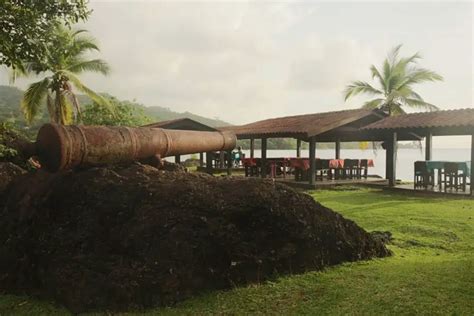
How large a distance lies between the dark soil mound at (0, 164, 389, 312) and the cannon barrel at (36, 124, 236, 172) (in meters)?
0.22

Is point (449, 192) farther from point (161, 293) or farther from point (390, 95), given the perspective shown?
point (390, 95)

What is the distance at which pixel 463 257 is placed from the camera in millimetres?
5504

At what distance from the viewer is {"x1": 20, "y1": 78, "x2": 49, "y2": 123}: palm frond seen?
1861 centimetres

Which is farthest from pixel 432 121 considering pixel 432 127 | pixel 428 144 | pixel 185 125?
pixel 185 125

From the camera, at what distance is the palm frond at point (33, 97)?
733 inches

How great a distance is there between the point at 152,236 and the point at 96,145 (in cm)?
170

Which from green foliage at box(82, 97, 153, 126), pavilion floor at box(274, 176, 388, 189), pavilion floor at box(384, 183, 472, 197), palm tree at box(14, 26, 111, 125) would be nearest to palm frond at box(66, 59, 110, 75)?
palm tree at box(14, 26, 111, 125)

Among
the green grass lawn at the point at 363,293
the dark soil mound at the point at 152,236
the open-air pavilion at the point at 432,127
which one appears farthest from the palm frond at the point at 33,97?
the green grass lawn at the point at 363,293

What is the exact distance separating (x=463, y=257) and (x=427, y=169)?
1021 centimetres

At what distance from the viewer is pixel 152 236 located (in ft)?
13.4

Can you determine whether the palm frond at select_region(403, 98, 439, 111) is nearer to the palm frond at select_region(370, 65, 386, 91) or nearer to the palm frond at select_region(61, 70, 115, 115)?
the palm frond at select_region(370, 65, 386, 91)

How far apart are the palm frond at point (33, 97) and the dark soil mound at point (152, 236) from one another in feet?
49.9

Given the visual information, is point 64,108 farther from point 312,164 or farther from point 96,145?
point 96,145

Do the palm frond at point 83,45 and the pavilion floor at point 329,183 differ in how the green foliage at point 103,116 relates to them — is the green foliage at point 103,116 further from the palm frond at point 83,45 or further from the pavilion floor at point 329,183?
the pavilion floor at point 329,183
